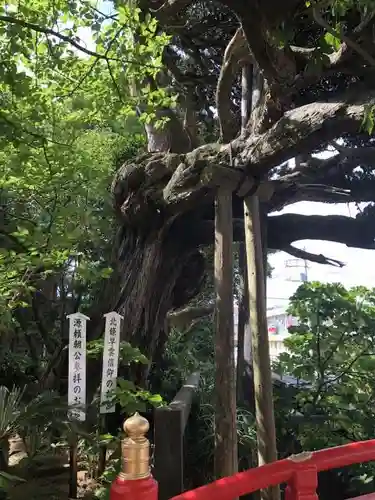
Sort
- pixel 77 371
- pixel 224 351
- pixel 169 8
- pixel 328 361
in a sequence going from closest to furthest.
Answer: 1. pixel 77 371
2. pixel 224 351
3. pixel 169 8
4. pixel 328 361

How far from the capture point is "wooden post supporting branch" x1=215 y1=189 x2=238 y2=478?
135 inches

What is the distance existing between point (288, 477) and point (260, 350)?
231 centimetres

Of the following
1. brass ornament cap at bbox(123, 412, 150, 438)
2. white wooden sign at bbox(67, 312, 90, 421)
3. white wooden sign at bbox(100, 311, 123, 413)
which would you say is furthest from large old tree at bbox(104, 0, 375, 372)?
brass ornament cap at bbox(123, 412, 150, 438)

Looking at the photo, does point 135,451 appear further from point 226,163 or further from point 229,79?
point 229,79

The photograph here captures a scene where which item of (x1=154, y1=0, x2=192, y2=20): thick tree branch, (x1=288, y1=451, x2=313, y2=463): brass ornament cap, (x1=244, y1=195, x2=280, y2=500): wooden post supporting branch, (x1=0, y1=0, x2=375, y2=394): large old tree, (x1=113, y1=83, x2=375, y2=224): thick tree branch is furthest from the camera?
(x1=154, y1=0, x2=192, y2=20): thick tree branch

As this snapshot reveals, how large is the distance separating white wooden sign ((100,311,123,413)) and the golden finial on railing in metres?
2.37

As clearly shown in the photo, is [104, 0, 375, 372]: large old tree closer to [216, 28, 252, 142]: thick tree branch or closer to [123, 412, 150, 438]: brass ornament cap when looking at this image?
[216, 28, 252, 142]: thick tree branch

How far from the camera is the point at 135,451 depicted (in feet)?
3.76

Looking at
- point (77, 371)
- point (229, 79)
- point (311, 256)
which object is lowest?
point (77, 371)

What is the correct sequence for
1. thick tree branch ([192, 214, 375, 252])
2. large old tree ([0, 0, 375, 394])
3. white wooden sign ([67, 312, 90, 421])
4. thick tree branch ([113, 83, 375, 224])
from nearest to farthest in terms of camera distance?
1. large old tree ([0, 0, 375, 394])
2. thick tree branch ([113, 83, 375, 224])
3. white wooden sign ([67, 312, 90, 421])
4. thick tree branch ([192, 214, 375, 252])

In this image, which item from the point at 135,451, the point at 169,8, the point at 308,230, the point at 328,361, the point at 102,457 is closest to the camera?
the point at 135,451

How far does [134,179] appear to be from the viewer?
195 inches

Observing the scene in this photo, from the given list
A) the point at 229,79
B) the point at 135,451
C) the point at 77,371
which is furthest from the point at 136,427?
the point at 229,79

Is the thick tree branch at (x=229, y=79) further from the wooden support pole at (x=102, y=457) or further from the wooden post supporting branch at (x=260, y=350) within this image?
the wooden support pole at (x=102, y=457)
